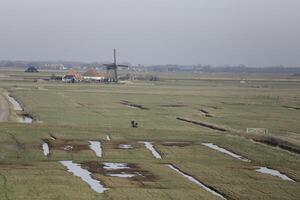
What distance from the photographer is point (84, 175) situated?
26.2 meters

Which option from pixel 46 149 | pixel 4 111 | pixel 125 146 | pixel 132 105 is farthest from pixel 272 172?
pixel 132 105

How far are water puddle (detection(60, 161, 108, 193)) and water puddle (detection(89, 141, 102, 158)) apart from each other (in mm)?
3203

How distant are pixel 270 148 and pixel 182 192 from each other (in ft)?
51.2

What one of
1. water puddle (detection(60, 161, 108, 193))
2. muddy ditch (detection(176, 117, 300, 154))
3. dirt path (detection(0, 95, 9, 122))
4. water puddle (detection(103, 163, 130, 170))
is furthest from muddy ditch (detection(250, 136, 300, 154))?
dirt path (detection(0, 95, 9, 122))

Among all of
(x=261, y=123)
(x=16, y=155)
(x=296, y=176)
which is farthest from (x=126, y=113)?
(x=296, y=176)

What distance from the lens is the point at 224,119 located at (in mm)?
56656

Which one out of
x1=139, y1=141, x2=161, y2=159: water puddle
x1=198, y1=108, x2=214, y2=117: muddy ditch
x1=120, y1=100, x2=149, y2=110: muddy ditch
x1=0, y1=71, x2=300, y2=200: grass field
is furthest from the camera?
x1=120, y1=100, x2=149, y2=110: muddy ditch

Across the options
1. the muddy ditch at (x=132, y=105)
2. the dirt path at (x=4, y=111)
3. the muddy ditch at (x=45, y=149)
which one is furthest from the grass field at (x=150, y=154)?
the muddy ditch at (x=132, y=105)

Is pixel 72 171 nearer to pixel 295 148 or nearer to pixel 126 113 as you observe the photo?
pixel 295 148

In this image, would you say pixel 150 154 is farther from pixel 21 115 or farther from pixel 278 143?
pixel 21 115

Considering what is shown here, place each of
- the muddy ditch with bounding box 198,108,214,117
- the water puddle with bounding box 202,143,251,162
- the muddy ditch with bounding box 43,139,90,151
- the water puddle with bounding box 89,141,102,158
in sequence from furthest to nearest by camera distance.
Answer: the muddy ditch with bounding box 198,108,214,117
the muddy ditch with bounding box 43,139,90,151
the water puddle with bounding box 202,143,251,162
the water puddle with bounding box 89,141,102,158

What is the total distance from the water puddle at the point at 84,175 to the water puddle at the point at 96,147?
3.20 m

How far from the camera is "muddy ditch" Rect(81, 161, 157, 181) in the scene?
25.9 m

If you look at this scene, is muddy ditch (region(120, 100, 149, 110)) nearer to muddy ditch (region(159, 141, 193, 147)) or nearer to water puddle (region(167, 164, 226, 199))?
muddy ditch (region(159, 141, 193, 147))
